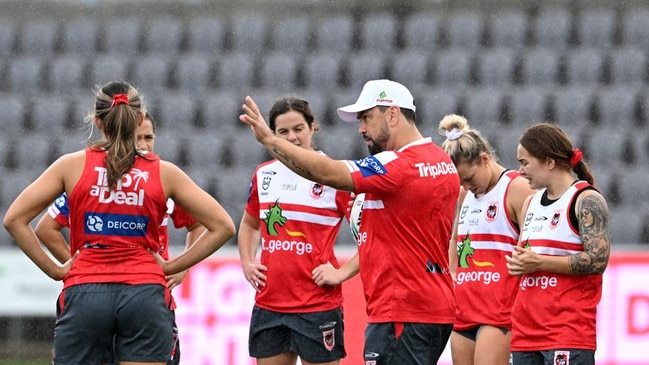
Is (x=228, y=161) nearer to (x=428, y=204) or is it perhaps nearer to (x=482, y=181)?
(x=482, y=181)

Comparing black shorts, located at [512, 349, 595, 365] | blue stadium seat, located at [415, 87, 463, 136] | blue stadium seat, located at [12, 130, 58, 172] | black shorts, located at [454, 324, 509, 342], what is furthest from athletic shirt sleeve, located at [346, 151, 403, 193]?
blue stadium seat, located at [12, 130, 58, 172]

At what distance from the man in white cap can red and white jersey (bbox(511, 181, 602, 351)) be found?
1.35 feet

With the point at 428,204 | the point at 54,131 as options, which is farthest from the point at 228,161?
the point at 428,204

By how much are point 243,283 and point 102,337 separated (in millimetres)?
4944

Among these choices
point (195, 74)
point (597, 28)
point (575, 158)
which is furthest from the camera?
point (195, 74)

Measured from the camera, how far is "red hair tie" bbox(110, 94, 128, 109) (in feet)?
19.2

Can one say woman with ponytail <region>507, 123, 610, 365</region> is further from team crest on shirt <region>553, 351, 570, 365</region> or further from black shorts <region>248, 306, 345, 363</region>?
black shorts <region>248, 306, 345, 363</region>

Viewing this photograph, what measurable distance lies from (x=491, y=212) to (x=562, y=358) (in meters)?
1.29

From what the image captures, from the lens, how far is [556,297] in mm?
6109

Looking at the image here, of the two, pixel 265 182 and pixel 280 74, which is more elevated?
pixel 280 74

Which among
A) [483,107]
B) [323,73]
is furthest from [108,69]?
[483,107]

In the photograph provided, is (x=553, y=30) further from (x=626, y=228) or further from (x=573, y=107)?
(x=626, y=228)

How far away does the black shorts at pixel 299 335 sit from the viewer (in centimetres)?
705

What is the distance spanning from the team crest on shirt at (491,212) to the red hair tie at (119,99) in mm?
2386
